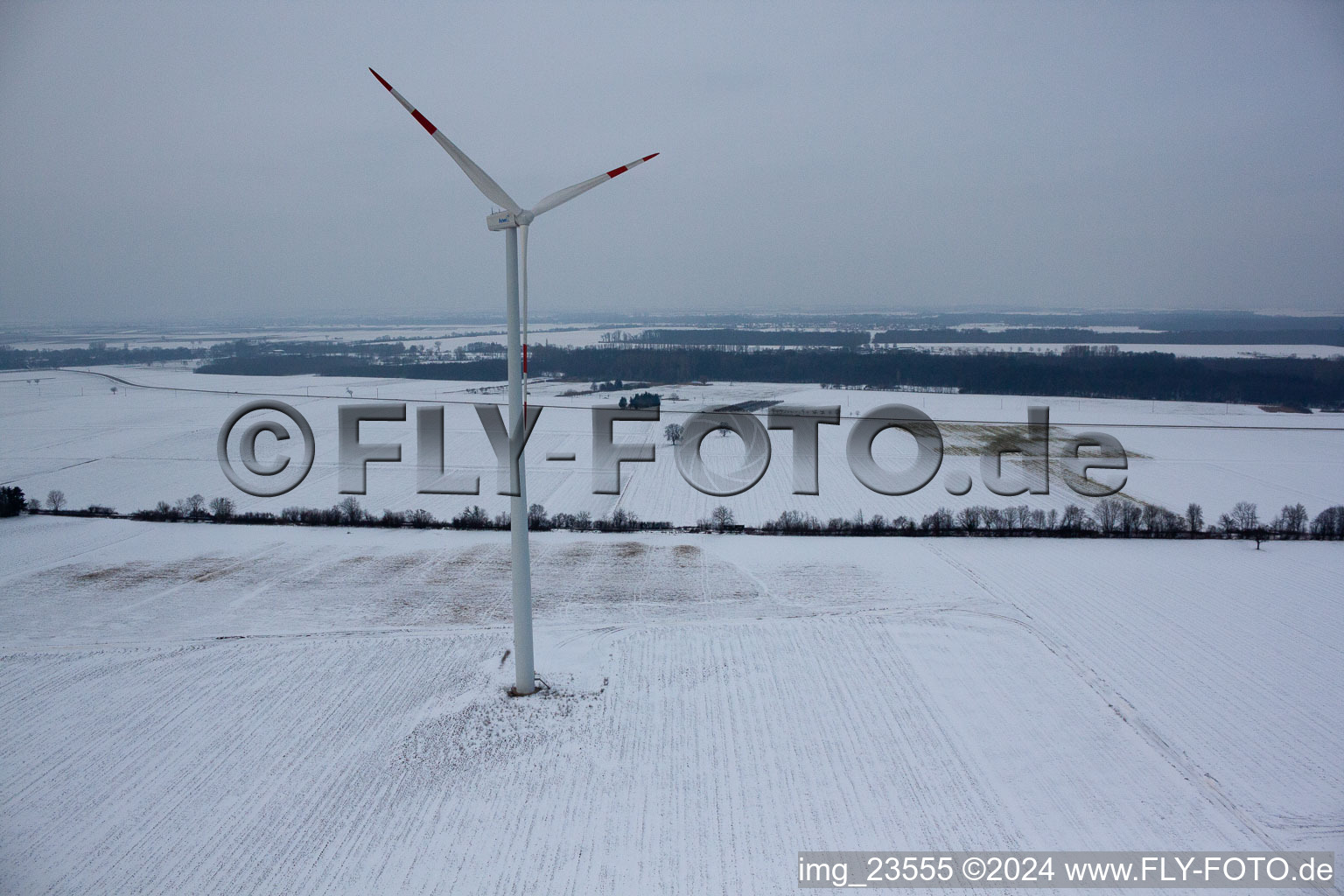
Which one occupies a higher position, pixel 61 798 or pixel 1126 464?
pixel 1126 464

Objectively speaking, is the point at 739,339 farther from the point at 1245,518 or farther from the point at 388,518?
the point at 388,518

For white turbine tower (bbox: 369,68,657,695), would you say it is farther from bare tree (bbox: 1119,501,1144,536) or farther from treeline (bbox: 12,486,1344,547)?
bare tree (bbox: 1119,501,1144,536)

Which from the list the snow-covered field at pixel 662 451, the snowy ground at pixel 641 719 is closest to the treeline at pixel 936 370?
the snow-covered field at pixel 662 451

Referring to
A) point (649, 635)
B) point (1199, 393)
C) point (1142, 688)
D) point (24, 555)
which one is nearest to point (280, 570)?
point (24, 555)

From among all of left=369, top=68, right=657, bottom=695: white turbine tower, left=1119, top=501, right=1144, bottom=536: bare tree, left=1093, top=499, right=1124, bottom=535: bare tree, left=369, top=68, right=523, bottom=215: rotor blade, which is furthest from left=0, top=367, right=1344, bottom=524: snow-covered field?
left=369, top=68, right=523, bottom=215: rotor blade

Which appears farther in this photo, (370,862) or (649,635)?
(649,635)

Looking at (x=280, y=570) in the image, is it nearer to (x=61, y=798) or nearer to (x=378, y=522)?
(x=378, y=522)
